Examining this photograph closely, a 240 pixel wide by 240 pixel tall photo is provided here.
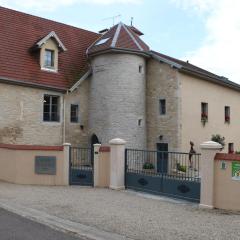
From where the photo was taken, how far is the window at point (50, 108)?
25016 mm

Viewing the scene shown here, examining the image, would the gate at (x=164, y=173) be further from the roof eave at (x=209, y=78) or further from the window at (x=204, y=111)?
the window at (x=204, y=111)

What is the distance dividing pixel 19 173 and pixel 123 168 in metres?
4.38

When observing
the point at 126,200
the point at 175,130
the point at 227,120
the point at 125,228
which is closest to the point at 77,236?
the point at 125,228

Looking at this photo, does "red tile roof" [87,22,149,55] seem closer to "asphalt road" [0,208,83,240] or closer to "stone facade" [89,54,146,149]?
"stone facade" [89,54,146,149]

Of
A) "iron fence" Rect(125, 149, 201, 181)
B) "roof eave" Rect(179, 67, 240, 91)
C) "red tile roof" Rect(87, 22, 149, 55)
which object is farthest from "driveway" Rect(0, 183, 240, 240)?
"roof eave" Rect(179, 67, 240, 91)

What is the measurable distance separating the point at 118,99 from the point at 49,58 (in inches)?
198

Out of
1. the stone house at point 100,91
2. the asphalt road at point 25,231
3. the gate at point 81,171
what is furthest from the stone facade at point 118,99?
the asphalt road at point 25,231

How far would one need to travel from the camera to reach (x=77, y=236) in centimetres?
844

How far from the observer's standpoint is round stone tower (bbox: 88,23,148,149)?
25.8 m

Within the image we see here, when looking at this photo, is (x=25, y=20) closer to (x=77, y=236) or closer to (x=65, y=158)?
(x=65, y=158)

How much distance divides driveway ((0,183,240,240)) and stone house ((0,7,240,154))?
9474 millimetres

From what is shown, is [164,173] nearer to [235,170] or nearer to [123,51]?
[235,170]

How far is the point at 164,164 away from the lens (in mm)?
14953

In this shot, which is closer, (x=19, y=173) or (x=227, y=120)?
(x=19, y=173)
